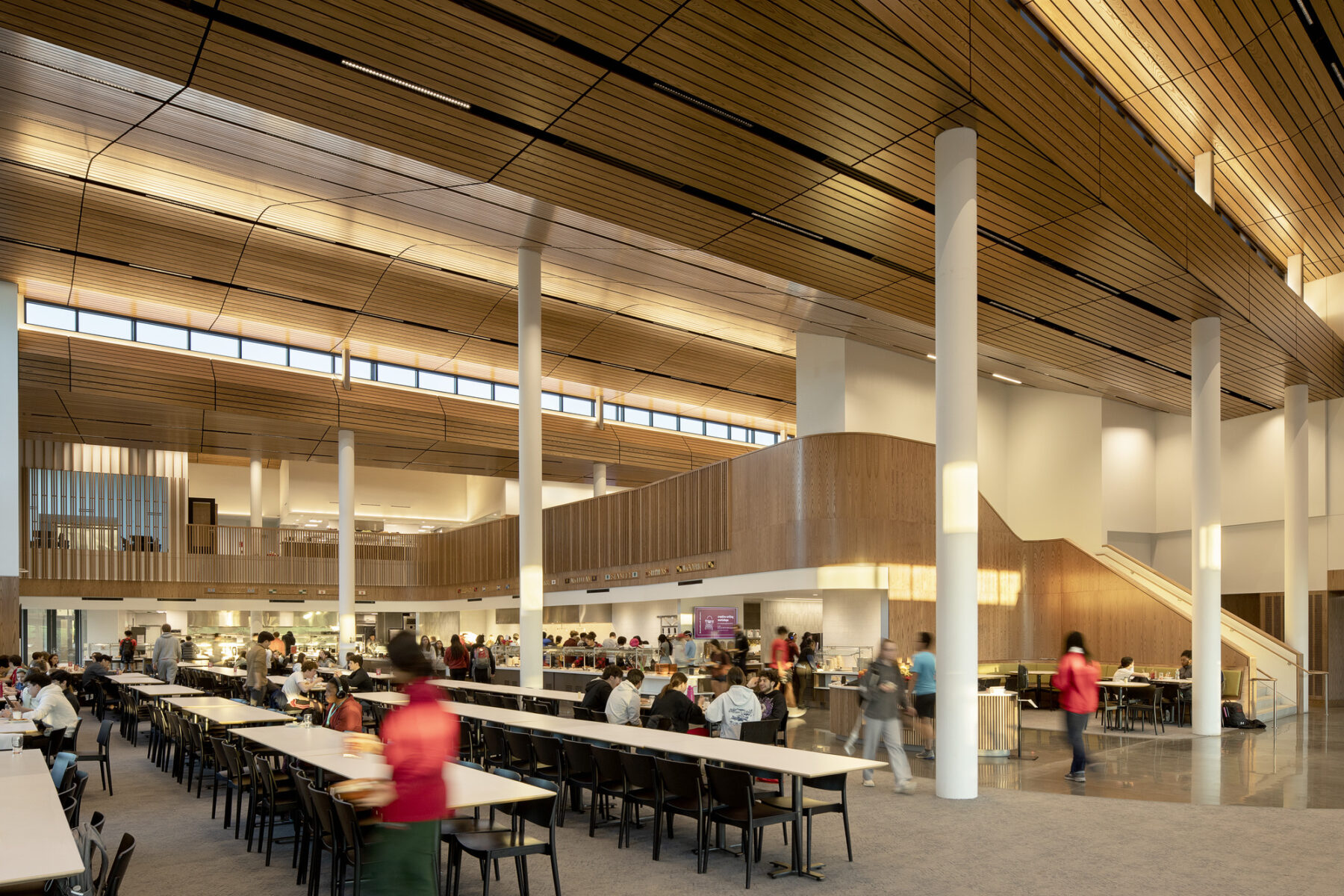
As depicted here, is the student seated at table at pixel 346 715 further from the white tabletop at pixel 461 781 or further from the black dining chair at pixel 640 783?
the black dining chair at pixel 640 783

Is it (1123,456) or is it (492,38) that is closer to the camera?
(492,38)

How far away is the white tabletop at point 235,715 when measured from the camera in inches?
356

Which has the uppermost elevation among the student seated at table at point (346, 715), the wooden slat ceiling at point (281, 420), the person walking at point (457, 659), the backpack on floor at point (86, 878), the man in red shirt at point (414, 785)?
the wooden slat ceiling at point (281, 420)

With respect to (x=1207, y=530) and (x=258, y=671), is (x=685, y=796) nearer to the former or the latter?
(x=1207, y=530)

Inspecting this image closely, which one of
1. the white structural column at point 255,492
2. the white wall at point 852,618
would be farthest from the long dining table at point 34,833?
the white structural column at point 255,492

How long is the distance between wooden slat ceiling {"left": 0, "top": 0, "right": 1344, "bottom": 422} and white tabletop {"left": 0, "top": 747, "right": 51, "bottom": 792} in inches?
206

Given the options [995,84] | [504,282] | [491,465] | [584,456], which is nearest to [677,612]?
[584,456]

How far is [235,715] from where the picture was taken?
957cm

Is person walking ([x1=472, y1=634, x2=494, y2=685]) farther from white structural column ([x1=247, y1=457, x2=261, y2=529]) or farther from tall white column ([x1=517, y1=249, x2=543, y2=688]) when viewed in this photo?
white structural column ([x1=247, y1=457, x2=261, y2=529])

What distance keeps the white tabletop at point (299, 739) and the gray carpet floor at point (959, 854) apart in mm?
729

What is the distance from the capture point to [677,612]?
21.8m

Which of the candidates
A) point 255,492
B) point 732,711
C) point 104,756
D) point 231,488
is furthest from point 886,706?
point 231,488

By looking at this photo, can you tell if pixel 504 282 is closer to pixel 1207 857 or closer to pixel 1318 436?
pixel 1207 857

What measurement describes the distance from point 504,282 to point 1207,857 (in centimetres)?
1207
